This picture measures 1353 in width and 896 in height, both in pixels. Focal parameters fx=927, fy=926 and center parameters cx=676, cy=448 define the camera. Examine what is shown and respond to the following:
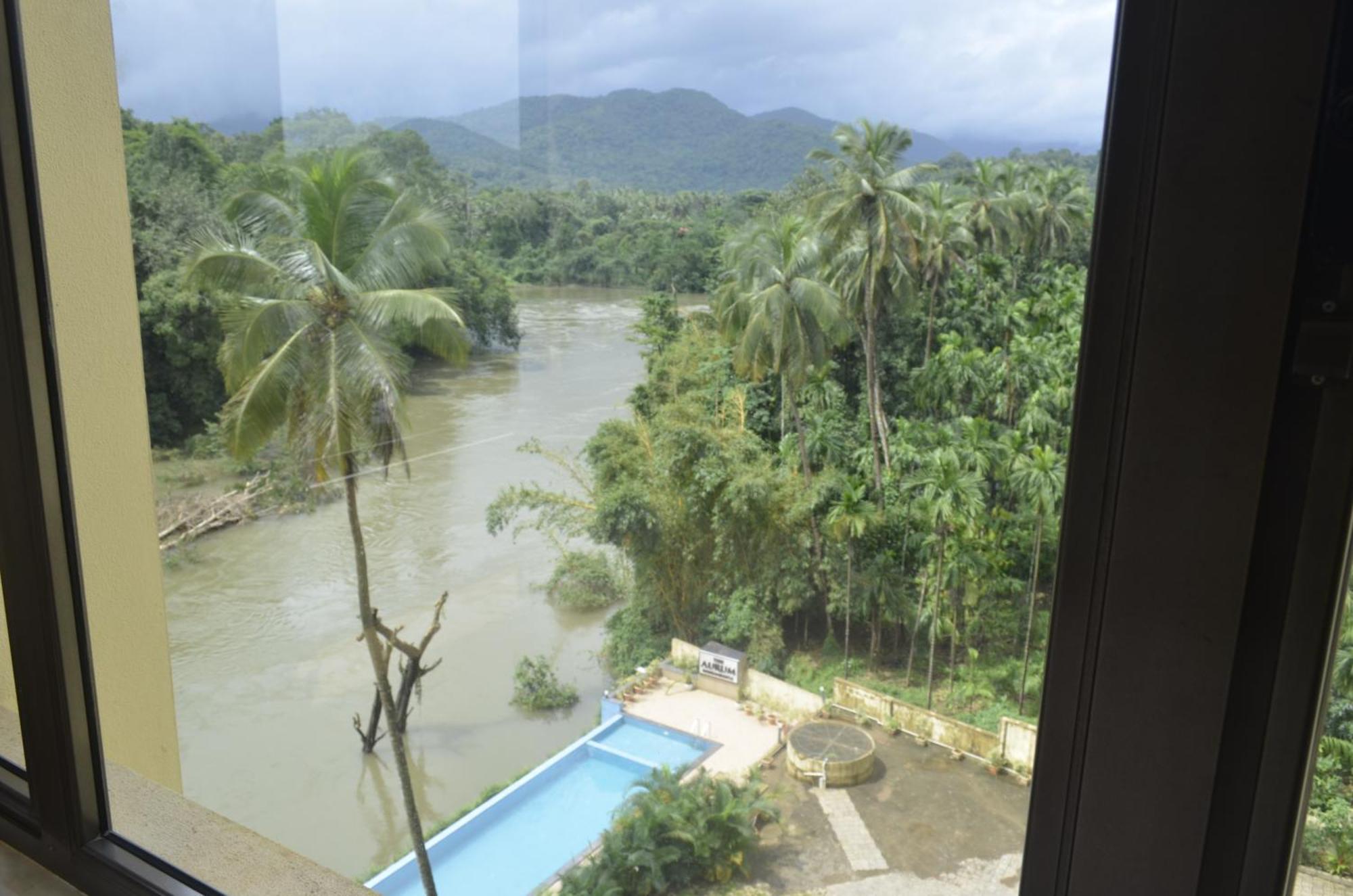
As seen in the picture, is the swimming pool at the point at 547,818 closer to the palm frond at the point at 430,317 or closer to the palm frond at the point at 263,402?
the palm frond at the point at 430,317

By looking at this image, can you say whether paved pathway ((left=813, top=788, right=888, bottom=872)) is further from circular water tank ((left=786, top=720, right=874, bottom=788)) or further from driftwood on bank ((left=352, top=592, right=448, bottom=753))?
driftwood on bank ((left=352, top=592, right=448, bottom=753))

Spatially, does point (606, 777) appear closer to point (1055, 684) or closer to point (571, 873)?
point (571, 873)

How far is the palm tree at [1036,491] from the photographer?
53cm

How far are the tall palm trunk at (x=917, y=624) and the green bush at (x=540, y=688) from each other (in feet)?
8.60

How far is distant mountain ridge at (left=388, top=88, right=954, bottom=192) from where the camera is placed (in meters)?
1.60

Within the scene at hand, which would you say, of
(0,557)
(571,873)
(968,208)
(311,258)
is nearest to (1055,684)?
(968,208)

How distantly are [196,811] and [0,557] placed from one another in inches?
14.8

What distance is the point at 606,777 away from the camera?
3.69m

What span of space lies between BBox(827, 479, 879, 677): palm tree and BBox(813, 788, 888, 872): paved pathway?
0.21m

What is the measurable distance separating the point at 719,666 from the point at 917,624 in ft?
6.09

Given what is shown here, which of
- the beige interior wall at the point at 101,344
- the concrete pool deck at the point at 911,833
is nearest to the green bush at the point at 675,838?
the concrete pool deck at the point at 911,833

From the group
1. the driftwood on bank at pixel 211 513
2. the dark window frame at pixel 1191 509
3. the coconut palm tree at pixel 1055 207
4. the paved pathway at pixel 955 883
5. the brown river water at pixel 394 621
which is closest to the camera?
the dark window frame at pixel 1191 509

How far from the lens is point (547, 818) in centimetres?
384

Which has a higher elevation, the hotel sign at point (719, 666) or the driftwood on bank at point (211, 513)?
the driftwood on bank at point (211, 513)
